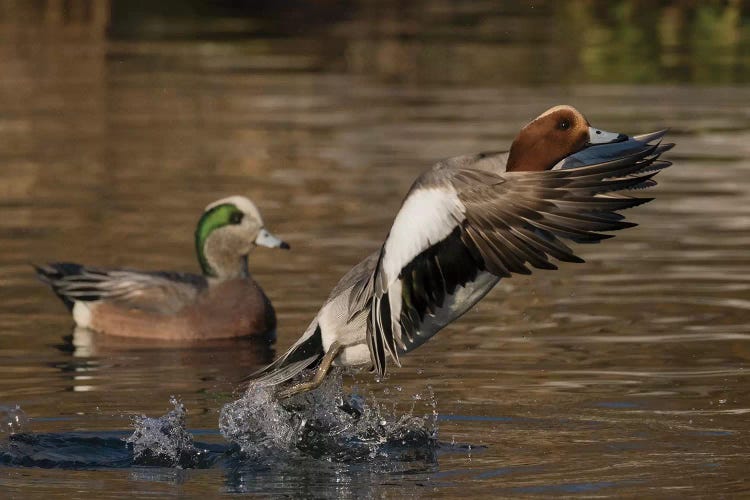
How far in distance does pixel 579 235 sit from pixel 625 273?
15.8 ft

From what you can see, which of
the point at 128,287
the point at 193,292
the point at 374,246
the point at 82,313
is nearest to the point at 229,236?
the point at 193,292

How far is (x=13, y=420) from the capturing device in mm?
→ 7605

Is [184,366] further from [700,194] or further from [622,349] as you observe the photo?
[700,194]

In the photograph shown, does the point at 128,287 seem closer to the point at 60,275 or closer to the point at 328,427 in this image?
the point at 60,275

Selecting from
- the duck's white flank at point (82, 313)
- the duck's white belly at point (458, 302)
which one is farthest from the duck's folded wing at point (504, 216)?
the duck's white flank at point (82, 313)

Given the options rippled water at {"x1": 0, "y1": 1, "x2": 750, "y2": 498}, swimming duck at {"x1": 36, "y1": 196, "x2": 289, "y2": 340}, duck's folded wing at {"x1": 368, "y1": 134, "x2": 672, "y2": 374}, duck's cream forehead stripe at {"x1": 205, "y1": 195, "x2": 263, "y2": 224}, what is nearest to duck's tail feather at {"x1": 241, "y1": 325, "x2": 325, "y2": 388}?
rippled water at {"x1": 0, "y1": 1, "x2": 750, "y2": 498}

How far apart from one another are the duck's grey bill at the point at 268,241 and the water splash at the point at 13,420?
8.87ft

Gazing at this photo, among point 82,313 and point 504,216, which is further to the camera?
point 82,313

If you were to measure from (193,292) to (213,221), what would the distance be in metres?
0.48

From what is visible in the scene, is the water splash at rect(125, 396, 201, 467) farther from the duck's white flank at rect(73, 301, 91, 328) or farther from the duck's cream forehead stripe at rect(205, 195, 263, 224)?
the duck's cream forehead stripe at rect(205, 195, 263, 224)

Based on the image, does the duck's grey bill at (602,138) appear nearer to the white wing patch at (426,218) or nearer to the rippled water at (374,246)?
the white wing patch at (426,218)

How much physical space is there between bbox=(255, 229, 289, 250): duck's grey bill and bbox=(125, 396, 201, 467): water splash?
10.2ft

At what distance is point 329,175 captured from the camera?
49.3 feet

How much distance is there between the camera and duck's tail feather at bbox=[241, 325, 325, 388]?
747cm
